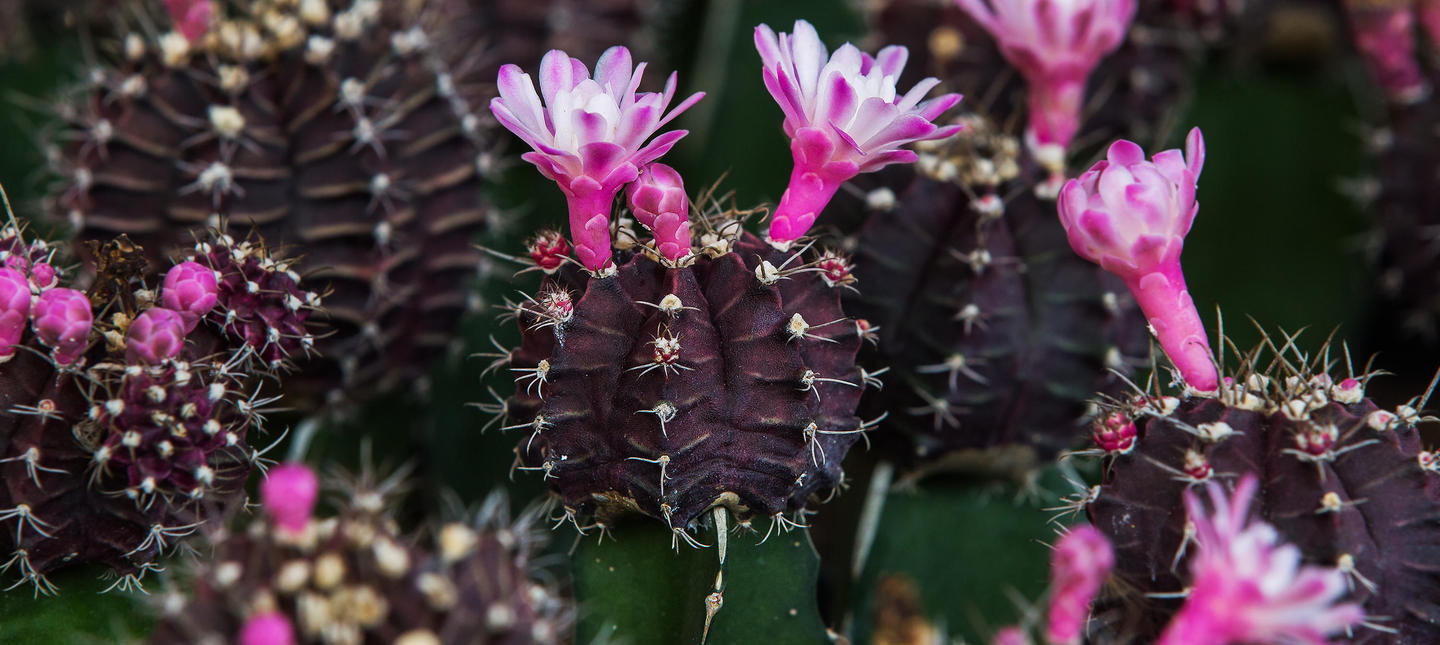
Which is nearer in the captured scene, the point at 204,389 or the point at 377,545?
the point at 377,545

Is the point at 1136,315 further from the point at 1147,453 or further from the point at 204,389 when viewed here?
the point at 204,389

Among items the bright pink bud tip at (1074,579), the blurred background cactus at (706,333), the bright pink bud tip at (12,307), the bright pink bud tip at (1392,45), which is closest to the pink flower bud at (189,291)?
the blurred background cactus at (706,333)

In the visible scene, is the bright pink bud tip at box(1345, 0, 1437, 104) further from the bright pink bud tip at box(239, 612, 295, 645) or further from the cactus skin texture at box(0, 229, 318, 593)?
the bright pink bud tip at box(239, 612, 295, 645)

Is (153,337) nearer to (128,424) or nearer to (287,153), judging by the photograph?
(128,424)

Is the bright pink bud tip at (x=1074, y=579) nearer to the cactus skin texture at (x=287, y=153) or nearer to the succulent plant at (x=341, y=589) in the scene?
the succulent plant at (x=341, y=589)

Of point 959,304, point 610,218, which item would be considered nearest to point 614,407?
point 610,218

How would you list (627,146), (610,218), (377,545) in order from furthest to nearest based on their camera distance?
(610,218)
(627,146)
(377,545)

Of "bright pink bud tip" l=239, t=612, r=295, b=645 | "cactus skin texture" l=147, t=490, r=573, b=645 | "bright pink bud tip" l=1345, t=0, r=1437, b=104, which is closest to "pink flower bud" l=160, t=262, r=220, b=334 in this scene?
"cactus skin texture" l=147, t=490, r=573, b=645
